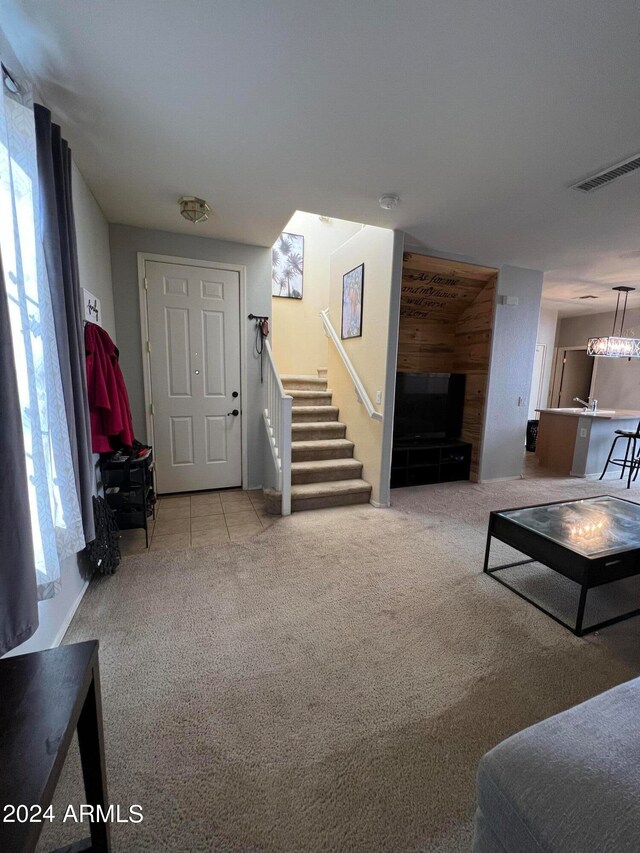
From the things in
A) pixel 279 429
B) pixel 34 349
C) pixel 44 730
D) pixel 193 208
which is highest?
pixel 193 208

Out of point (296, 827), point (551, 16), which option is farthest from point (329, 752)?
point (551, 16)

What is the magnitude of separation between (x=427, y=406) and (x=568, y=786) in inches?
157

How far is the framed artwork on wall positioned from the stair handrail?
0.46 feet

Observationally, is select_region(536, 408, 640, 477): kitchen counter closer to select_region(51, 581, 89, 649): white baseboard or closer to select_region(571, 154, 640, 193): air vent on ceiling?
select_region(571, 154, 640, 193): air vent on ceiling

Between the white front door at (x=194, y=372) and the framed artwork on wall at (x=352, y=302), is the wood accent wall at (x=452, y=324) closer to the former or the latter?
the framed artwork on wall at (x=352, y=302)

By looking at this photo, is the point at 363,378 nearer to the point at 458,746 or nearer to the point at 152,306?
the point at 152,306

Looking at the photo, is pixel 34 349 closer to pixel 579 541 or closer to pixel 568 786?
pixel 568 786

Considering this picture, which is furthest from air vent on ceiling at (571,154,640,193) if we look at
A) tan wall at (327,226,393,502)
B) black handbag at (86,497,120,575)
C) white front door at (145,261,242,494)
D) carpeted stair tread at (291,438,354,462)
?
black handbag at (86,497,120,575)

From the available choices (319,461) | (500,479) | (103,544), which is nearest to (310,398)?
(319,461)

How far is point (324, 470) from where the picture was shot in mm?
3721

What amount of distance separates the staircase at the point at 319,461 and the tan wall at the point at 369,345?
129 mm

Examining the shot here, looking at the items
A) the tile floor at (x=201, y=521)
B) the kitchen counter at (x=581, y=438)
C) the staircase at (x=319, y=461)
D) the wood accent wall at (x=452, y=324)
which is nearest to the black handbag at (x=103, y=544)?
the tile floor at (x=201, y=521)

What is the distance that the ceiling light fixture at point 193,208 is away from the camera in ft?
8.89

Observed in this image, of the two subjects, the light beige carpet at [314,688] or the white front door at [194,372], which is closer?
the light beige carpet at [314,688]
